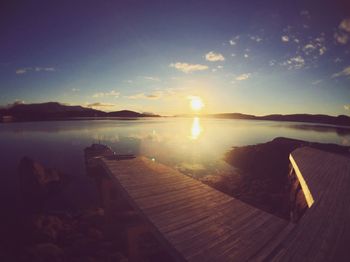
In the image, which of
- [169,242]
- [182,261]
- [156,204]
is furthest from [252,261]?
[156,204]

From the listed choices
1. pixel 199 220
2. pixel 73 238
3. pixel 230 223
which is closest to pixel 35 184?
pixel 73 238

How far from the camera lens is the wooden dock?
14.5 ft

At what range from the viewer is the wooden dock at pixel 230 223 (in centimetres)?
442

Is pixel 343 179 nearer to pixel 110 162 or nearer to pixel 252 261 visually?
pixel 252 261

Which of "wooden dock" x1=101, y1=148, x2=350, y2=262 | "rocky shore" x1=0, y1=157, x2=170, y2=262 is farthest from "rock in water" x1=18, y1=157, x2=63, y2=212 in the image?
"wooden dock" x1=101, y1=148, x2=350, y2=262

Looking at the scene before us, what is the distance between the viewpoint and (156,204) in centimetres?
679

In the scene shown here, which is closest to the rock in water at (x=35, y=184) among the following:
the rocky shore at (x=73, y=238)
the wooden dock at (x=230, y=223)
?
the rocky shore at (x=73, y=238)

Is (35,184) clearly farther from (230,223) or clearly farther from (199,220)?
(230,223)

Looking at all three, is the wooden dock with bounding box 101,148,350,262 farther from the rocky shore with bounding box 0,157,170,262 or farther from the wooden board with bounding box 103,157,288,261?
the rocky shore with bounding box 0,157,170,262

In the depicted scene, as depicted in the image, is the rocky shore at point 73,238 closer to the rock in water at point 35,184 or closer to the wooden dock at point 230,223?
the rock in water at point 35,184

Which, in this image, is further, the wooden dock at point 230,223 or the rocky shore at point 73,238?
the rocky shore at point 73,238

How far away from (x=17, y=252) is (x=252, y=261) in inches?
494

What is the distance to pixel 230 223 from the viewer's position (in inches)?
224

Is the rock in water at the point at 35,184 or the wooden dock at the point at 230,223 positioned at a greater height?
the wooden dock at the point at 230,223
